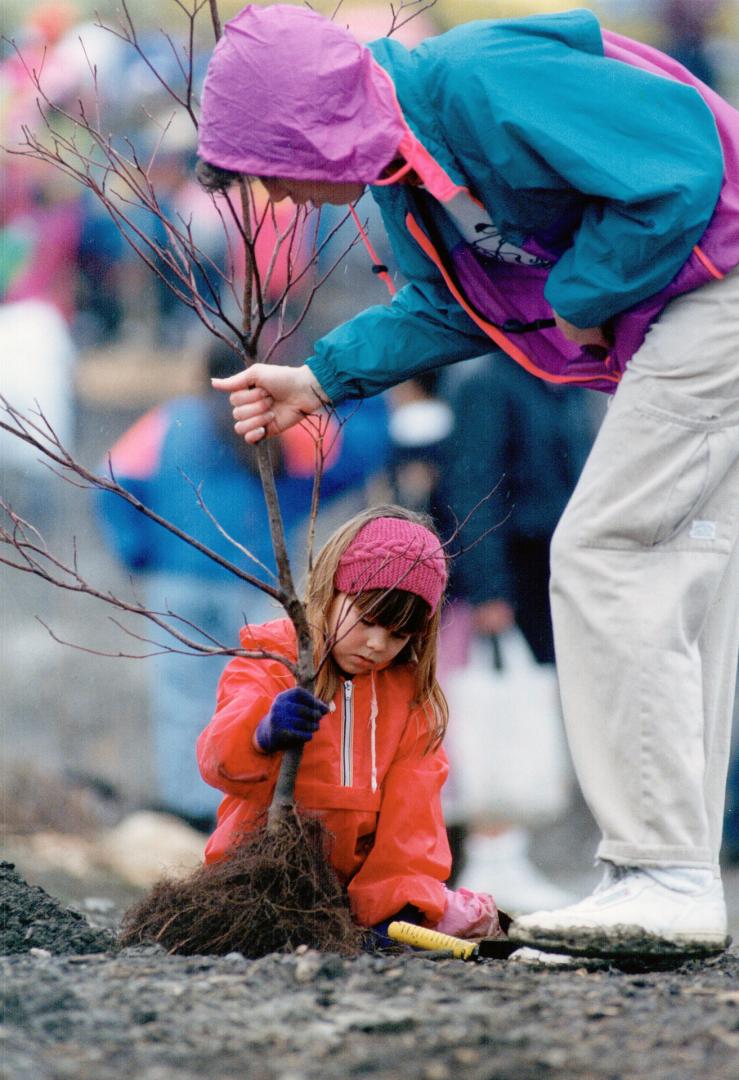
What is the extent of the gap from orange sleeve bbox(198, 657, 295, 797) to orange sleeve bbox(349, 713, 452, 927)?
31 cm

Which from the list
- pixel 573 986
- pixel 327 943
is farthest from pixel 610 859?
pixel 327 943

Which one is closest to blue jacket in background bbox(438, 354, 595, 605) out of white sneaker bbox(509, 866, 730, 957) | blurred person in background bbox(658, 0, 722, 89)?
blurred person in background bbox(658, 0, 722, 89)

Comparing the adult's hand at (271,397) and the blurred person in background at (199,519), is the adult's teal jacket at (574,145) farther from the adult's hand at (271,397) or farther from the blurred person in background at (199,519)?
the blurred person in background at (199,519)

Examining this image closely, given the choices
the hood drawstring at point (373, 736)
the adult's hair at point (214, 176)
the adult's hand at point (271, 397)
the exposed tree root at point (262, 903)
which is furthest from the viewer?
the hood drawstring at point (373, 736)

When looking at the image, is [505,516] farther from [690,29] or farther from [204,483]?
[690,29]

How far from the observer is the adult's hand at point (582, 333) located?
9.49 ft

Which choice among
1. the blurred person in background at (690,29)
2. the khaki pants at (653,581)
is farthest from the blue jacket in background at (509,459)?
the khaki pants at (653,581)

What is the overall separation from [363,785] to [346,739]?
112 millimetres

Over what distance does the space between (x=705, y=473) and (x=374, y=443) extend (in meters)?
2.80

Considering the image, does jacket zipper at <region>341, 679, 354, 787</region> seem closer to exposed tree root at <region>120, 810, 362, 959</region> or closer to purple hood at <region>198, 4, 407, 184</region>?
exposed tree root at <region>120, 810, 362, 959</region>

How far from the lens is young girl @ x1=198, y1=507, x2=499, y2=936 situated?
135 inches

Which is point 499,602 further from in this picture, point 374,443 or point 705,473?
point 705,473

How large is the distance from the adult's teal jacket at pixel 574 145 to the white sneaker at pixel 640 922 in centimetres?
103

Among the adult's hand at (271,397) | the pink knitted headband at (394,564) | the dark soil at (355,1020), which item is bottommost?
the dark soil at (355,1020)
